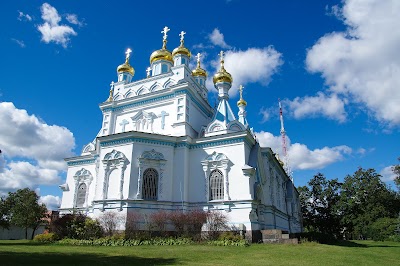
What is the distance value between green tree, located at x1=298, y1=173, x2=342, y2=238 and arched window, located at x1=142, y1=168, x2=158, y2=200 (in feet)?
91.3

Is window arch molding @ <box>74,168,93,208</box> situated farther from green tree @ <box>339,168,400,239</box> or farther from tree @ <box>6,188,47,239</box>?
green tree @ <box>339,168,400,239</box>

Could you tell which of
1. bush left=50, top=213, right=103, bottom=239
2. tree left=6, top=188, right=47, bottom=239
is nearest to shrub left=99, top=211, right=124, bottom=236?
bush left=50, top=213, right=103, bottom=239

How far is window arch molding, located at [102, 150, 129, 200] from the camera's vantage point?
16573 mm

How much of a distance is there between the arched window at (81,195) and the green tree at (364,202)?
2911 centimetres

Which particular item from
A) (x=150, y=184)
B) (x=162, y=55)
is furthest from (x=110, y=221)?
(x=162, y=55)

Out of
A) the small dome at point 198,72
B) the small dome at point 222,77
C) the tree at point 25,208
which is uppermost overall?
A: the small dome at point 198,72

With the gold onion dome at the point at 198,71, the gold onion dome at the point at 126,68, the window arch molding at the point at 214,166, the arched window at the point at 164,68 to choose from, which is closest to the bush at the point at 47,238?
the window arch molding at the point at 214,166

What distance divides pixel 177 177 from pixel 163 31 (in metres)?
12.4


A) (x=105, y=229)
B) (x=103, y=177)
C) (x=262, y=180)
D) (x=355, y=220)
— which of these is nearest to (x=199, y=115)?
(x=262, y=180)

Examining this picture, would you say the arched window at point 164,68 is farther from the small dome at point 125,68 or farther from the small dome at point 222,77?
the small dome at point 222,77

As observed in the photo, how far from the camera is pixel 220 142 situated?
17.7 m

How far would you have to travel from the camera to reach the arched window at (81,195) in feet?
68.9

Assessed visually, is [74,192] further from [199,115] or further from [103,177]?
[199,115]

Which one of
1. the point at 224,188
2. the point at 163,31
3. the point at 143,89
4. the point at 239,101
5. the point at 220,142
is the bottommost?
the point at 224,188
